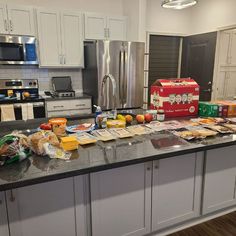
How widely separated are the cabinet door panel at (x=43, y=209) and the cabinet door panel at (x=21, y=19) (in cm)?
296

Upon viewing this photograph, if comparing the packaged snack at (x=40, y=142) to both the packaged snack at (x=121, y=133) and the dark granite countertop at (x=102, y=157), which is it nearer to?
the dark granite countertop at (x=102, y=157)

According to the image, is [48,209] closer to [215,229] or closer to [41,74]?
[215,229]

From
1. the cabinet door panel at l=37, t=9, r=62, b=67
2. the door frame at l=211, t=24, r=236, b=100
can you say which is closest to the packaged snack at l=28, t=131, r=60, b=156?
the cabinet door panel at l=37, t=9, r=62, b=67

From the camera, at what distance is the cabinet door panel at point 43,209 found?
46.9 inches

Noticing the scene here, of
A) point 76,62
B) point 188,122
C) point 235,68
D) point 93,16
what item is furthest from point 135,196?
point 235,68

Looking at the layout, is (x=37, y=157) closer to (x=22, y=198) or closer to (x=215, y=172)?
(x=22, y=198)

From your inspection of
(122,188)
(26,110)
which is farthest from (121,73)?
Result: (122,188)

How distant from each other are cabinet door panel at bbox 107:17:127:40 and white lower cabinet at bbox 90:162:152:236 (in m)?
3.12

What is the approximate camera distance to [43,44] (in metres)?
3.59

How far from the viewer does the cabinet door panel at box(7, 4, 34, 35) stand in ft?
10.9

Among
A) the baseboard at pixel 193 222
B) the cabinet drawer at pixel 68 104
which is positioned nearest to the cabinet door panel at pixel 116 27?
the cabinet drawer at pixel 68 104

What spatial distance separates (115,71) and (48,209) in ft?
8.98

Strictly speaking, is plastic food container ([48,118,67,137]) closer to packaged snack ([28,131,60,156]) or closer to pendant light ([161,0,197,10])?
packaged snack ([28,131,60,156])

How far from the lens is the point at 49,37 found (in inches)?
142
